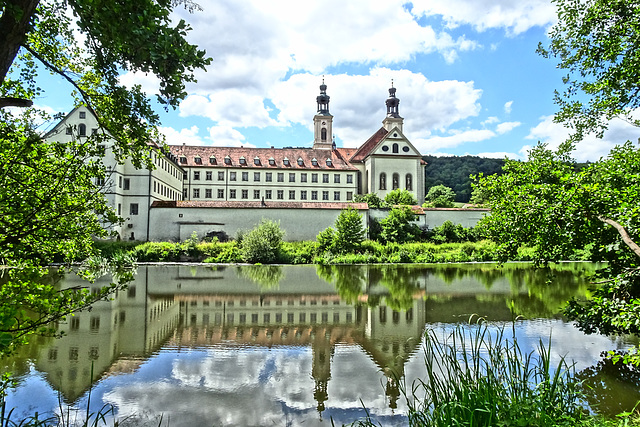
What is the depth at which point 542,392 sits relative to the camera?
13.5 feet

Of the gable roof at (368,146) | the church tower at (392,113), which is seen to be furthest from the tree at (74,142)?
the church tower at (392,113)

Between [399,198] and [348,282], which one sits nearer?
[348,282]

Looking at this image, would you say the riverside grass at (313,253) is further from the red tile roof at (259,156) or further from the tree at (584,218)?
the tree at (584,218)

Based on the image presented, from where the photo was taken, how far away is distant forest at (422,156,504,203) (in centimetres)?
8044

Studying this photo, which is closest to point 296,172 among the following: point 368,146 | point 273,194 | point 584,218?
point 273,194

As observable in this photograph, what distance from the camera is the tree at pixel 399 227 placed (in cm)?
3366

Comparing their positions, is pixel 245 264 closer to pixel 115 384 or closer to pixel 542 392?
pixel 115 384

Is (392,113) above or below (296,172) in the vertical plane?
above

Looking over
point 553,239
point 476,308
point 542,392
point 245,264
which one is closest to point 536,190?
point 553,239

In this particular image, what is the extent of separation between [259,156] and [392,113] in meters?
17.9

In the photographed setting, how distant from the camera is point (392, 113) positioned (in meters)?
53.2

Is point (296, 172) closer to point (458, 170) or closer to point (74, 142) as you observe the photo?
point (74, 142)

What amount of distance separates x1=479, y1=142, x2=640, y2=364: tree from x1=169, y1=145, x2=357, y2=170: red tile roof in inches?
1564

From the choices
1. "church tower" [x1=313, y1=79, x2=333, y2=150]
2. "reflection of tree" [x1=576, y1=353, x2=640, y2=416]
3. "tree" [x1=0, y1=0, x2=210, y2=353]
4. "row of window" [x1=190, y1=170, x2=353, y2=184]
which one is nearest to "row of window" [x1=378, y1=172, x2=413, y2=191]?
"row of window" [x1=190, y1=170, x2=353, y2=184]
